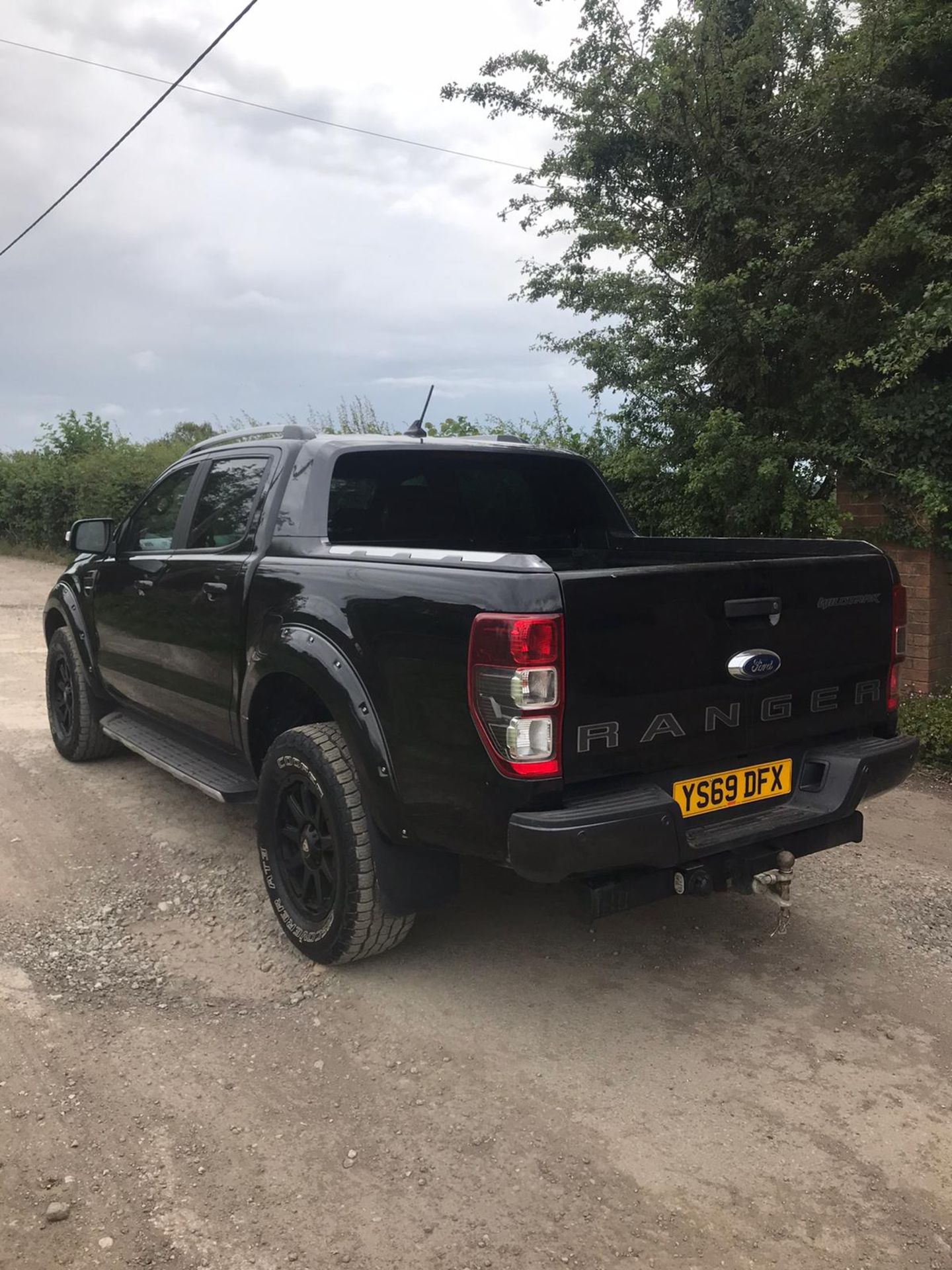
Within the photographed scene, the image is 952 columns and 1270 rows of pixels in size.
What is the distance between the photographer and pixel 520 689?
2576mm

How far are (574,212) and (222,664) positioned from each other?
6.97 meters

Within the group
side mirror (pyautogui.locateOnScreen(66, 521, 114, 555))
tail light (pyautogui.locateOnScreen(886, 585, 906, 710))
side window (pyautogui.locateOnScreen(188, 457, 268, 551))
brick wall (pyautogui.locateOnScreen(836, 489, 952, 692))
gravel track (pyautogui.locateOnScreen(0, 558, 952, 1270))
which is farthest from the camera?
brick wall (pyautogui.locateOnScreen(836, 489, 952, 692))

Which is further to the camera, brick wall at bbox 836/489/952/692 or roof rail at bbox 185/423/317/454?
brick wall at bbox 836/489/952/692

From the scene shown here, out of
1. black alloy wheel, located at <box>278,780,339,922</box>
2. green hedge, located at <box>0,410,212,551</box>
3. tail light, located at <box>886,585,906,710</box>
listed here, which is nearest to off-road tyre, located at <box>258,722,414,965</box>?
black alloy wheel, located at <box>278,780,339,922</box>

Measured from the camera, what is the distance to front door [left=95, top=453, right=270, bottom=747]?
4016mm

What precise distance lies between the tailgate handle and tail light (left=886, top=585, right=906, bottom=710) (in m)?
0.71

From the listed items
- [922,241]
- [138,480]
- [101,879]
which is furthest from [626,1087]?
[138,480]

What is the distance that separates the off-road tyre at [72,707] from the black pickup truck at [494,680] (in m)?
1.41

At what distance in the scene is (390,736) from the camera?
299cm

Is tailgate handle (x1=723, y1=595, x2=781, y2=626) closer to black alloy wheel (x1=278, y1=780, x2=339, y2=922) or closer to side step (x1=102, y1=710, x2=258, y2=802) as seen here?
black alloy wheel (x1=278, y1=780, x2=339, y2=922)

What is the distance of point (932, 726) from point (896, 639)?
10.2 feet

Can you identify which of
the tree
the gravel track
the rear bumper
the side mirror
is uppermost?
the tree

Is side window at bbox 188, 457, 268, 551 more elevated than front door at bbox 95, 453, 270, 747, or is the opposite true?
side window at bbox 188, 457, 268, 551

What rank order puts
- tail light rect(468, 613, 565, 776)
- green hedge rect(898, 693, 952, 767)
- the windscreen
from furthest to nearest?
green hedge rect(898, 693, 952, 767) < the windscreen < tail light rect(468, 613, 565, 776)
